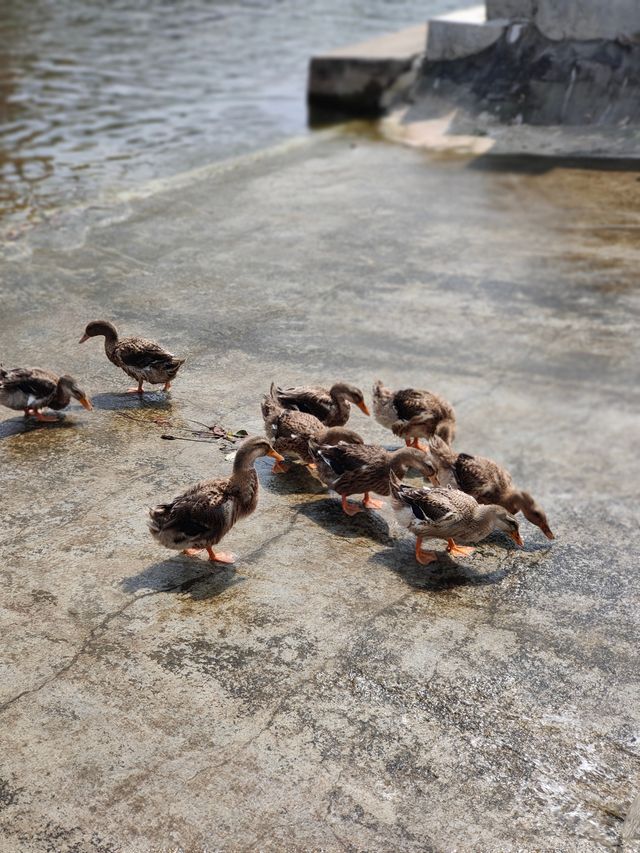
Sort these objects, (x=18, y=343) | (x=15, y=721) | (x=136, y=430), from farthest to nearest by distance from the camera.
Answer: (x=18, y=343) < (x=136, y=430) < (x=15, y=721)

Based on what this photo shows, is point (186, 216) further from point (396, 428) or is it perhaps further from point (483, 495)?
point (483, 495)

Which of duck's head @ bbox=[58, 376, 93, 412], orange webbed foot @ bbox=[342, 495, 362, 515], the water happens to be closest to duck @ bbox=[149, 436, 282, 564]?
orange webbed foot @ bbox=[342, 495, 362, 515]

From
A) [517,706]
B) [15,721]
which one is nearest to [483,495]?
[517,706]

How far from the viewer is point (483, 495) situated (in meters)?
6.62

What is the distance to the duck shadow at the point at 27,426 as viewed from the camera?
709 cm

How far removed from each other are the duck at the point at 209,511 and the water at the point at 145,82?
279 inches

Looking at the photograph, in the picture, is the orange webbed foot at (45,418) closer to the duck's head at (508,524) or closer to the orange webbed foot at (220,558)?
the orange webbed foot at (220,558)

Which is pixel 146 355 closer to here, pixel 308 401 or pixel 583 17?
pixel 308 401

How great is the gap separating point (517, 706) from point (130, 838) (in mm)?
1797

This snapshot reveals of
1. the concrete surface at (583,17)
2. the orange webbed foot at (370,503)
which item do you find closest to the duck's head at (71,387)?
the orange webbed foot at (370,503)

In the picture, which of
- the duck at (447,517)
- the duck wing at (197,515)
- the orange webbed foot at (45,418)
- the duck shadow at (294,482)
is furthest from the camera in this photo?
the orange webbed foot at (45,418)

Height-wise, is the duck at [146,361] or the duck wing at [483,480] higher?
the duck at [146,361]

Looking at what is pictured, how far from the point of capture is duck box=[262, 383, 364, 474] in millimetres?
6711

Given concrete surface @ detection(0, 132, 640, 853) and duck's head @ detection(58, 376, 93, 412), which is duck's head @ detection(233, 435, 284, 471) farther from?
duck's head @ detection(58, 376, 93, 412)
